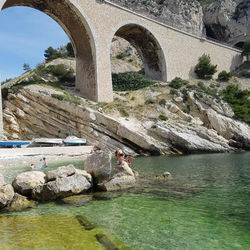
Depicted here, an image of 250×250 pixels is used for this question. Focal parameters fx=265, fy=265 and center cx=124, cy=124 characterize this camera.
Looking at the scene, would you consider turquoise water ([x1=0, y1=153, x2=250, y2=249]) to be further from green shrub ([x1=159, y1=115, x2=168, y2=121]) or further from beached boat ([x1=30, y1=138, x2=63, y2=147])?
green shrub ([x1=159, y1=115, x2=168, y2=121])

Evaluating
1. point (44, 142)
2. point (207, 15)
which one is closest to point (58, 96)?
point (44, 142)

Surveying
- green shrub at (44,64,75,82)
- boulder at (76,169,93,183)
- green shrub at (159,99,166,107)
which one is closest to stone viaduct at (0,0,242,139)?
green shrub at (44,64,75,82)

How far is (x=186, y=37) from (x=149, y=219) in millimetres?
38798

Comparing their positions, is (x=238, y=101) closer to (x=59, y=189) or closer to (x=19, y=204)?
(x=59, y=189)

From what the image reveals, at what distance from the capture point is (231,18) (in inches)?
2173

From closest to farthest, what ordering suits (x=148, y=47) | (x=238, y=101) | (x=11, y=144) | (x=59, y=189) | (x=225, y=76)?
(x=59, y=189), (x=11, y=144), (x=238, y=101), (x=148, y=47), (x=225, y=76)

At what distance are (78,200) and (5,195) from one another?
2.04 m

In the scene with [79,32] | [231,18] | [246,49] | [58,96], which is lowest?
[58,96]

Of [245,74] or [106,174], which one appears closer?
[106,174]

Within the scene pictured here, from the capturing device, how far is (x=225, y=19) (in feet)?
181

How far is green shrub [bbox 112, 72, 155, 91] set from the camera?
3502cm

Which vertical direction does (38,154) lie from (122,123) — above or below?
below

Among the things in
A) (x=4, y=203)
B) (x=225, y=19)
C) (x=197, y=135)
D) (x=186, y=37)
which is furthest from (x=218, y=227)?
(x=225, y=19)

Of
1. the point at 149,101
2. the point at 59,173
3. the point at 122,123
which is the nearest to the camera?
the point at 59,173
